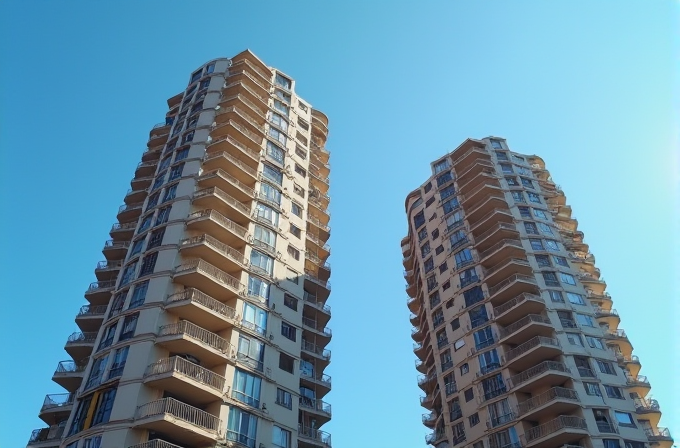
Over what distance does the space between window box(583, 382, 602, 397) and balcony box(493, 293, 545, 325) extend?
A: 8.35 meters

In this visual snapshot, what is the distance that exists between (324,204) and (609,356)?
3260 centimetres

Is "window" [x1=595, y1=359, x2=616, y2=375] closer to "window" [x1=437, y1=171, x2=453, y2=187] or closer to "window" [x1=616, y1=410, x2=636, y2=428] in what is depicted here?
"window" [x1=616, y1=410, x2=636, y2=428]

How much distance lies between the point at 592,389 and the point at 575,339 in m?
5.36

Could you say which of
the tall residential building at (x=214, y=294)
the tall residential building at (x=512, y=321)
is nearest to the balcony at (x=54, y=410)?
the tall residential building at (x=214, y=294)

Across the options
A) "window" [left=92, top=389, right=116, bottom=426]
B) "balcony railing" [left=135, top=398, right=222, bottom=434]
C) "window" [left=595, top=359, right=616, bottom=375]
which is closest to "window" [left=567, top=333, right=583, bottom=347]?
"window" [left=595, top=359, right=616, bottom=375]


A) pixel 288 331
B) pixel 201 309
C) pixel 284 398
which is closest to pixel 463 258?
pixel 288 331

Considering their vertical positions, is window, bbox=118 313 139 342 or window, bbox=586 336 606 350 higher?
window, bbox=586 336 606 350

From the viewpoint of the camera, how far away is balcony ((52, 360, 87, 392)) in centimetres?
5031

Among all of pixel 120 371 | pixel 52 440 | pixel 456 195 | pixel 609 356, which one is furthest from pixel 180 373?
pixel 456 195

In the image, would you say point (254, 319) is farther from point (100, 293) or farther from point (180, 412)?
point (100, 293)

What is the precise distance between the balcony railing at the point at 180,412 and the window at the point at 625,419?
33.9 m

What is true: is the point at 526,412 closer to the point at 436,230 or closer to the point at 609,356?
the point at 609,356

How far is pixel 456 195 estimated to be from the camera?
74.0m

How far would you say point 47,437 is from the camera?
48.3 metres
